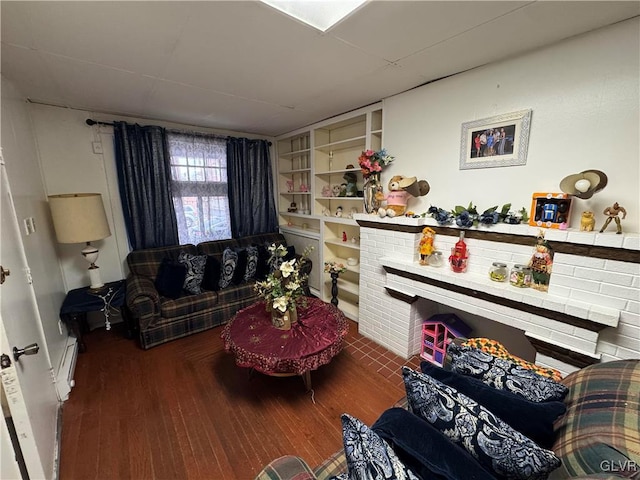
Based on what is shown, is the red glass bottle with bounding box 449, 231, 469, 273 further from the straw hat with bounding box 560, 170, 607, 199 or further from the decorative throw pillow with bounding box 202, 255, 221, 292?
the decorative throw pillow with bounding box 202, 255, 221, 292

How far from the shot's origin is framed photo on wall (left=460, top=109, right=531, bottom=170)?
5.70 feet

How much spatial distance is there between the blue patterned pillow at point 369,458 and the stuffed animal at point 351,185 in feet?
8.20

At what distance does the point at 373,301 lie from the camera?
2.65 meters

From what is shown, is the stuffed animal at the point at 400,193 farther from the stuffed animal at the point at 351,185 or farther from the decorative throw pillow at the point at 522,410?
the decorative throw pillow at the point at 522,410

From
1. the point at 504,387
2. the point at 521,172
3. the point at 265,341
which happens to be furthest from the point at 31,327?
the point at 521,172

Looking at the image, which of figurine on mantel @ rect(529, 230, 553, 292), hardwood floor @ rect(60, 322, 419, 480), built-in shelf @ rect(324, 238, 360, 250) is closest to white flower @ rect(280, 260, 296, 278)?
hardwood floor @ rect(60, 322, 419, 480)

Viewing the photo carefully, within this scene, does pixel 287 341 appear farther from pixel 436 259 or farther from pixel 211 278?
pixel 211 278

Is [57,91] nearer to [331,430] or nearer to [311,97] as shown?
[311,97]

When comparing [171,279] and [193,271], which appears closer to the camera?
[171,279]

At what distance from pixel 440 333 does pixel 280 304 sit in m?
1.43

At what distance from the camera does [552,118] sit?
5.32ft

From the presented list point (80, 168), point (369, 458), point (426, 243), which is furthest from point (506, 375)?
point (80, 168)

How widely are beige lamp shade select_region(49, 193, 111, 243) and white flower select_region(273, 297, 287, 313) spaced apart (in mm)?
1837

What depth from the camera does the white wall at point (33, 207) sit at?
1.68m
